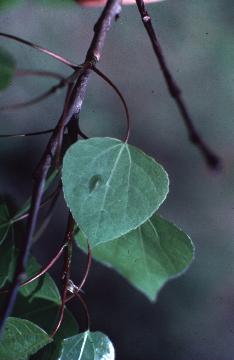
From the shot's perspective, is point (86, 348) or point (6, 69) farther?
point (86, 348)

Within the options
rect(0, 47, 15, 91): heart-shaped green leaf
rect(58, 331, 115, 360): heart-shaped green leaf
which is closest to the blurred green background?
rect(58, 331, 115, 360): heart-shaped green leaf

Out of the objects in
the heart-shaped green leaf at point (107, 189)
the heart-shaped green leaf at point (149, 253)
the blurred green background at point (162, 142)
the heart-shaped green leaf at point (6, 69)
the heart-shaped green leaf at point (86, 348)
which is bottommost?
the blurred green background at point (162, 142)

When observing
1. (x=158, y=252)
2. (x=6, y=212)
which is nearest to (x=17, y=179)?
(x=6, y=212)

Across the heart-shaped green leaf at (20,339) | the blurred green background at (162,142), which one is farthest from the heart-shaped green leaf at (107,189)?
the blurred green background at (162,142)

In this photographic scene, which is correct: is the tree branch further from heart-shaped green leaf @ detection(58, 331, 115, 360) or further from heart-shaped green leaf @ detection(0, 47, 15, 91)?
heart-shaped green leaf @ detection(58, 331, 115, 360)

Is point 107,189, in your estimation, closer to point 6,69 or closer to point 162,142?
point 6,69

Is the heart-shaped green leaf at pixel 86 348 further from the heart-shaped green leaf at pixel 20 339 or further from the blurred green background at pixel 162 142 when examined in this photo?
the blurred green background at pixel 162 142

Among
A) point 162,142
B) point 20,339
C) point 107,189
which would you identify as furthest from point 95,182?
point 162,142
